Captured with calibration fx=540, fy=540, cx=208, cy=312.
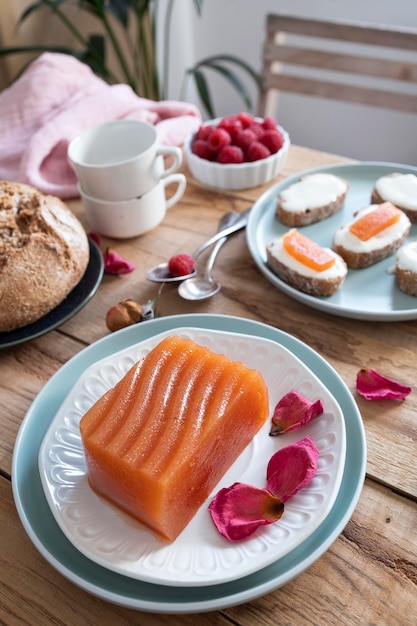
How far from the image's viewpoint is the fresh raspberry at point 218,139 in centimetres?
126

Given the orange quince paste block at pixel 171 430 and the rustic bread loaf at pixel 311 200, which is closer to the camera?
the orange quince paste block at pixel 171 430

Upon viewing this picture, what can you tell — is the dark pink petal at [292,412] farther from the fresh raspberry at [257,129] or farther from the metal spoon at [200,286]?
the fresh raspberry at [257,129]

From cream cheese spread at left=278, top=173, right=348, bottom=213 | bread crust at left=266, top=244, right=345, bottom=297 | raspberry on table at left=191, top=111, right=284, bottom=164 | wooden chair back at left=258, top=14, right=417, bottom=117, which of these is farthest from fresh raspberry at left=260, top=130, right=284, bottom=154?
wooden chair back at left=258, top=14, right=417, bottom=117

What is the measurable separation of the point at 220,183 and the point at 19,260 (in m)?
0.57

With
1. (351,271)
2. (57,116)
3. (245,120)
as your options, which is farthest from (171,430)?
(57,116)

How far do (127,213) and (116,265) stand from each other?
0.12 meters

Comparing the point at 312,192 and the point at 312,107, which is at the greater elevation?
the point at 312,192

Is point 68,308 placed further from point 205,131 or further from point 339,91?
point 339,91

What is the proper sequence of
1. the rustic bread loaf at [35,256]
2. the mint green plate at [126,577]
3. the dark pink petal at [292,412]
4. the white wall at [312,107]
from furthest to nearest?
1. the white wall at [312,107]
2. the rustic bread loaf at [35,256]
3. the dark pink petal at [292,412]
4. the mint green plate at [126,577]

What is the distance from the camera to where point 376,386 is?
0.82m

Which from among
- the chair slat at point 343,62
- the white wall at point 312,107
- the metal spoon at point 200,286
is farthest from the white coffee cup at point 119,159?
the white wall at point 312,107

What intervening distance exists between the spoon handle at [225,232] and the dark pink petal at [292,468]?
51cm

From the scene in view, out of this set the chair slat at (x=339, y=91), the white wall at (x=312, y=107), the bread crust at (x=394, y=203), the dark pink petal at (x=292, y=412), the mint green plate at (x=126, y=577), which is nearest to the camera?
the mint green plate at (x=126, y=577)

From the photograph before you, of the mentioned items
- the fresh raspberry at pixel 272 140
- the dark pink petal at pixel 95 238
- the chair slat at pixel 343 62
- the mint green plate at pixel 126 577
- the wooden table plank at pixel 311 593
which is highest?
the chair slat at pixel 343 62
